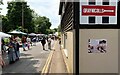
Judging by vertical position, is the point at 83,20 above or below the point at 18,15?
below

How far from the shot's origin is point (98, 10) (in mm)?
11734

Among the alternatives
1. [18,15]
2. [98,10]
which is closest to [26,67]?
[98,10]

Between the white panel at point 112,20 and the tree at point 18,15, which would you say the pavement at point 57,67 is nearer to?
the white panel at point 112,20

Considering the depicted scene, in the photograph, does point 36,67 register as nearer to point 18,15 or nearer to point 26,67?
point 26,67

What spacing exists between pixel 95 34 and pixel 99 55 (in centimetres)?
79

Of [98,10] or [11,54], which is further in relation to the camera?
[11,54]

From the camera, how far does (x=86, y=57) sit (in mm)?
11867

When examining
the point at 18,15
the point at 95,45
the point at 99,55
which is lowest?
the point at 99,55

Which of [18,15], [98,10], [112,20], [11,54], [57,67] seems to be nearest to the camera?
[98,10]

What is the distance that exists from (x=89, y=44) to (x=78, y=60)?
71cm

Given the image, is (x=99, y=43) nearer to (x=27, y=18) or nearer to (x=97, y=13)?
(x=97, y=13)

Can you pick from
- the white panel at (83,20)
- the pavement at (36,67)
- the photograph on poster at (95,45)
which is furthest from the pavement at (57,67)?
the white panel at (83,20)

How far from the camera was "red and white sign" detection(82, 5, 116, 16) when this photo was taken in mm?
11719

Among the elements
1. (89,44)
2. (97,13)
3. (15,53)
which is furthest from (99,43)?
(15,53)
